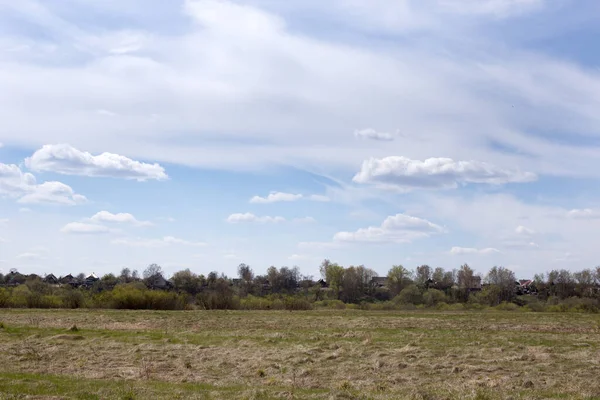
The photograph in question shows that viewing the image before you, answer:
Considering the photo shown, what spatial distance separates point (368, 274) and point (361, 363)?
129 meters

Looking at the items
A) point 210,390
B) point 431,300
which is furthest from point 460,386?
point 431,300

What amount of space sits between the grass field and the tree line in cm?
3305

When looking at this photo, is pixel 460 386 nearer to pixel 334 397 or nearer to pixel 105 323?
pixel 334 397

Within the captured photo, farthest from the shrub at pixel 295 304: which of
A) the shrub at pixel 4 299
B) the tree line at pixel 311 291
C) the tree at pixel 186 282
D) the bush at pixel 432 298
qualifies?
the tree at pixel 186 282

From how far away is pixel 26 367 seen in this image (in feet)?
73.3

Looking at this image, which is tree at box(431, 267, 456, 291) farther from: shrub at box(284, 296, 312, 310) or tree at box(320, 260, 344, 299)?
shrub at box(284, 296, 312, 310)

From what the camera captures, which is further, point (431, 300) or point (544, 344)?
point (431, 300)

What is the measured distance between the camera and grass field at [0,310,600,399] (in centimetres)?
1736

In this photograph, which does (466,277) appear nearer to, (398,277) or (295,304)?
(398,277)

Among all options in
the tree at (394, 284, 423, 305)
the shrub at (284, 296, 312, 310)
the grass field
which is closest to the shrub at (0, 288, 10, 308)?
the grass field

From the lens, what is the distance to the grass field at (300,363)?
17.4m

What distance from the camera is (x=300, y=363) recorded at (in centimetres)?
2380

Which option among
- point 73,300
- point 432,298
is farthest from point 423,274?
point 73,300

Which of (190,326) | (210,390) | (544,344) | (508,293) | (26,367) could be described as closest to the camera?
(210,390)
